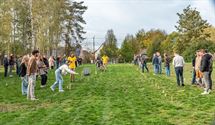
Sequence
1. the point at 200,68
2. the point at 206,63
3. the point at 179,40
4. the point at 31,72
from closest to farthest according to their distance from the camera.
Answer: the point at 31,72, the point at 206,63, the point at 200,68, the point at 179,40

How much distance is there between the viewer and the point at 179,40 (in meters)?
78.4

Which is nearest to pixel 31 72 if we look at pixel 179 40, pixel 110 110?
pixel 110 110

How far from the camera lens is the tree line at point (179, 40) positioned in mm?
71919

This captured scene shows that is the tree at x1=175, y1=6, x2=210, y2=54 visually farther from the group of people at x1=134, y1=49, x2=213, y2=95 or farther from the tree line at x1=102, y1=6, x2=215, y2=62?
the group of people at x1=134, y1=49, x2=213, y2=95

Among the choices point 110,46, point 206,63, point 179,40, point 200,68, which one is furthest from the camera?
point 110,46

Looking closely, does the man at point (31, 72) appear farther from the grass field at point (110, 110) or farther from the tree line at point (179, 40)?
the tree line at point (179, 40)

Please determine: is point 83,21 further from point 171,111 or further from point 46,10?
point 171,111

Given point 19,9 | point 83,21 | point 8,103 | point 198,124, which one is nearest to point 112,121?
point 198,124

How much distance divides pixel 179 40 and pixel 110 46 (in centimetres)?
4137

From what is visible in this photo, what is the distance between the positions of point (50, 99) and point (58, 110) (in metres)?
3.32

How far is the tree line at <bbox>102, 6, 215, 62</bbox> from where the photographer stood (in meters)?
71.9

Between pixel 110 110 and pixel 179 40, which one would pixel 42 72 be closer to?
pixel 110 110

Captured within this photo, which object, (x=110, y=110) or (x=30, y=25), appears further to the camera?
(x=30, y=25)

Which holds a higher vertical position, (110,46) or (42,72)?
(110,46)
